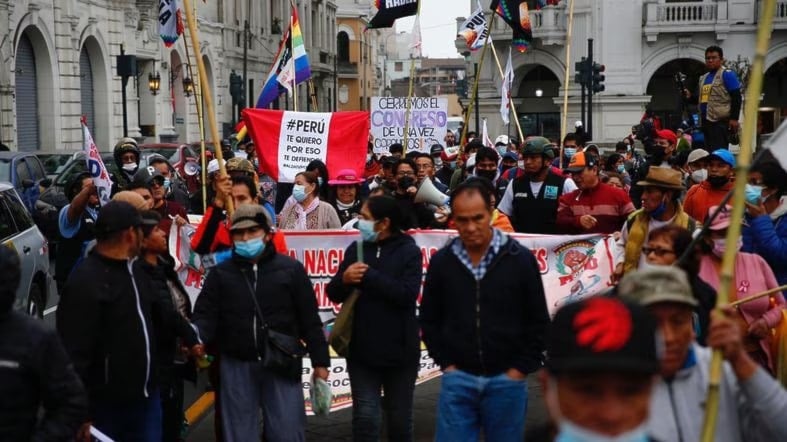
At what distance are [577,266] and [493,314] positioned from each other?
3.47 m

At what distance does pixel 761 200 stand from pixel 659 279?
4109 mm

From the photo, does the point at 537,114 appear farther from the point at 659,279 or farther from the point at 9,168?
the point at 659,279

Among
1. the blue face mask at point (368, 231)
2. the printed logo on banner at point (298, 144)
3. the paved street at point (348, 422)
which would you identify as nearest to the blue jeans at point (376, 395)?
the blue face mask at point (368, 231)

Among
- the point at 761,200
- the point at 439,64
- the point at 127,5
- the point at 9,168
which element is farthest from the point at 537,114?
the point at 439,64

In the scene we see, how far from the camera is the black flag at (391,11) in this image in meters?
15.5

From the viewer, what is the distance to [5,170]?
18047 mm

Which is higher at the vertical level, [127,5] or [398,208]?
[127,5]

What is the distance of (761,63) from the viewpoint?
346cm

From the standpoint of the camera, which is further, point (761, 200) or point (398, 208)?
point (761, 200)

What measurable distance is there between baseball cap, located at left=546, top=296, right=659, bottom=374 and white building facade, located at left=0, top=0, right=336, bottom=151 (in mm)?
21854

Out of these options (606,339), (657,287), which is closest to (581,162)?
(657,287)

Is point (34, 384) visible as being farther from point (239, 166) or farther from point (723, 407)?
point (239, 166)

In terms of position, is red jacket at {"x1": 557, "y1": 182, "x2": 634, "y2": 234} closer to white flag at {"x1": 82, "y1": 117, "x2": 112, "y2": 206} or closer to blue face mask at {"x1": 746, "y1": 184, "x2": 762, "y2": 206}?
blue face mask at {"x1": 746, "y1": 184, "x2": 762, "y2": 206}

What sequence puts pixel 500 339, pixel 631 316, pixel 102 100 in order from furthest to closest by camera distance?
pixel 102 100, pixel 500 339, pixel 631 316
